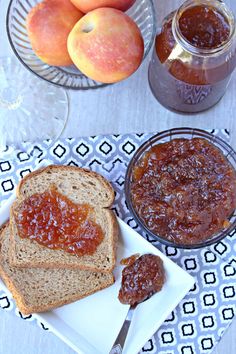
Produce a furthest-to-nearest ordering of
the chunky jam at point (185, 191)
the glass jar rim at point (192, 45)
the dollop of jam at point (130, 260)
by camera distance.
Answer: the dollop of jam at point (130, 260)
the chunky jam at point (185, 191)
the glass jar rim at point (192, 45)

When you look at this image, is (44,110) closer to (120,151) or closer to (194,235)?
(120,151)

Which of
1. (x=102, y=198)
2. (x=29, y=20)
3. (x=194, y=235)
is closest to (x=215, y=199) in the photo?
(x=194, y=235)

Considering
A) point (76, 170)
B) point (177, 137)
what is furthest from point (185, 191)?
point (76, 170)

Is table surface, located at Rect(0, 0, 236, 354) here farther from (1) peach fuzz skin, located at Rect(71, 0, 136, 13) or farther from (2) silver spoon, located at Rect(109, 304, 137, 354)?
(2) silver spoon, located at Rect(109, 304, 137, 354)

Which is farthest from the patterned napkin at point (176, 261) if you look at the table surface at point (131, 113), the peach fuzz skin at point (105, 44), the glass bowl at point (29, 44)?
the peach fuzz skin at point (105, 44)

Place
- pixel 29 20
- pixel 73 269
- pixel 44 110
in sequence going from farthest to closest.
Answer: pixel 44 110
pixel 73 269
pixel 29 20

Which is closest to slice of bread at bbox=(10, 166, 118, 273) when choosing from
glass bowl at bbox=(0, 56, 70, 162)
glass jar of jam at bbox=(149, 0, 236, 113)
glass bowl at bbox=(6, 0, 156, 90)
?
glass bowl at bbox=(0, 56, 70, 162)

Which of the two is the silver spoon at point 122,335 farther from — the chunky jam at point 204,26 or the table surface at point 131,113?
the chunky jam at point 204,26
